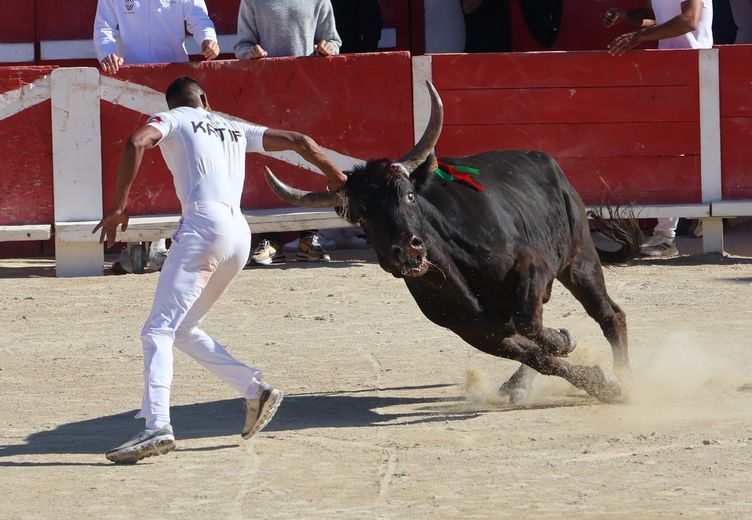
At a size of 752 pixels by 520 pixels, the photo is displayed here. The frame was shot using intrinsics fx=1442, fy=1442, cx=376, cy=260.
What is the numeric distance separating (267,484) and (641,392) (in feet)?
7.70

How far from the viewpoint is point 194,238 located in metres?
5.68

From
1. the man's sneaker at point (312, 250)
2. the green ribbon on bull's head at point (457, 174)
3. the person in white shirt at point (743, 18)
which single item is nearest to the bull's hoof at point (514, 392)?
the green ribbon on bull's head at point (457, 174)

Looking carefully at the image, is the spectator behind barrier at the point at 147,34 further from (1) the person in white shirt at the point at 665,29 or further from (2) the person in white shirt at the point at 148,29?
(1) the person in white shirt at the point at 665,29

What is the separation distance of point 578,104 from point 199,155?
5.08 meters

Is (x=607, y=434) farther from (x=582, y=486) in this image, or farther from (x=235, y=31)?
(x=235, y=31)

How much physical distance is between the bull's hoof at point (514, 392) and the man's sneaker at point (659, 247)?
3.84m

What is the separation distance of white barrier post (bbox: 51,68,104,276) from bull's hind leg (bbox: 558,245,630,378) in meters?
4.12

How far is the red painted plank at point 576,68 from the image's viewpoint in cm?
1023

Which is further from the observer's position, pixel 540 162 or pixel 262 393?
pixel 540 162

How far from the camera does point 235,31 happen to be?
12047 millimetres

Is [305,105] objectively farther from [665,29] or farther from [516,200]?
[516,200]

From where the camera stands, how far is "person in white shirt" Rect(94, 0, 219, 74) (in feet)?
32.7

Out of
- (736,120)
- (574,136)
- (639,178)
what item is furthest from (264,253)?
(736,120)

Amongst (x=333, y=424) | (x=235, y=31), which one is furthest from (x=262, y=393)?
(x=235, y=31)
